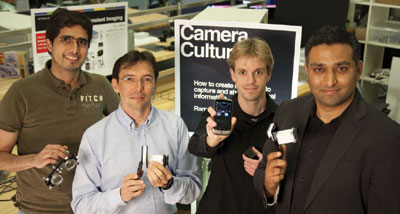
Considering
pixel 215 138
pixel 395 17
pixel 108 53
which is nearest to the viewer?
pixel 215 138

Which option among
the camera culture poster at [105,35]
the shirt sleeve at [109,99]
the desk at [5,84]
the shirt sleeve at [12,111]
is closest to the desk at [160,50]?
the camera culture poster at [105,35]

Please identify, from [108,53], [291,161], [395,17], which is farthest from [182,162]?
[395,17]

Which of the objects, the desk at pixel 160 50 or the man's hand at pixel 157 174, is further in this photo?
the desk at pixel 160 50

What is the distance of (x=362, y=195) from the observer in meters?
1.55

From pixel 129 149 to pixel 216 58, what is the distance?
885mm

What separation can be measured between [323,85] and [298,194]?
408mm

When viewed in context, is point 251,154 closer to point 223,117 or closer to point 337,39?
point 223,117

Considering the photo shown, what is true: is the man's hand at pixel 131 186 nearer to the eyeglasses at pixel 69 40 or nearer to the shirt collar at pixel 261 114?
the shirt collar at pixel 261 114

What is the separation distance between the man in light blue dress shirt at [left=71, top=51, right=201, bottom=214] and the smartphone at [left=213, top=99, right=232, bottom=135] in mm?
259

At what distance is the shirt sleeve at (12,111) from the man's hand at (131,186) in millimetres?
675

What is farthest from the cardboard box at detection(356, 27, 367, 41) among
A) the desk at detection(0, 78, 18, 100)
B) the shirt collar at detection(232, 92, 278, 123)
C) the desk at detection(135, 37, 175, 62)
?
the shirt collar at detection(232, 92, 278, 123)

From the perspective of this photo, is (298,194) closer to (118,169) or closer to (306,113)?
(306,113)

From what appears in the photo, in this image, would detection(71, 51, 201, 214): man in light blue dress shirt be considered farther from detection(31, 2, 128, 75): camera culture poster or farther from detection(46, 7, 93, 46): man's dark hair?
detection(31, 2, 128, 75): camera culture poster

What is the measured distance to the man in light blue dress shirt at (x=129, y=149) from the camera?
197 centimetres
